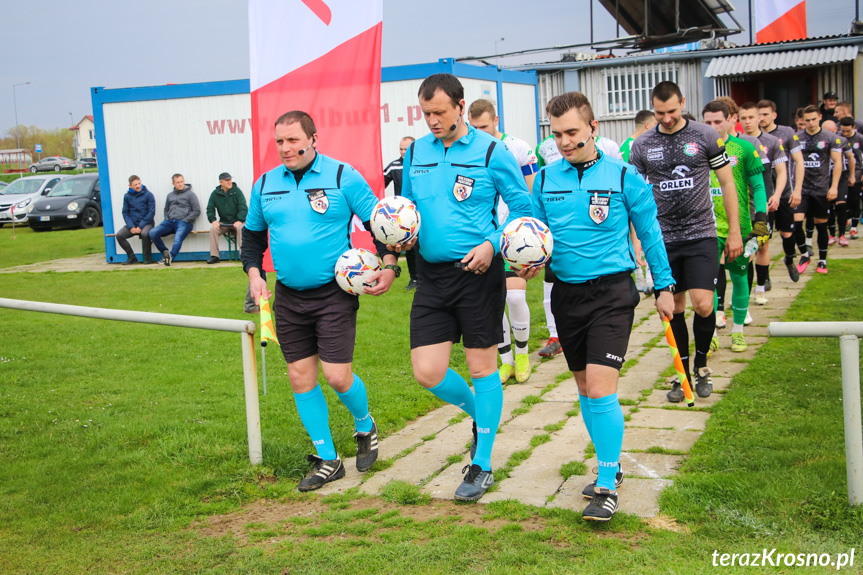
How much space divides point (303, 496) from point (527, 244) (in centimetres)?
209

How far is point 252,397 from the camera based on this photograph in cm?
516

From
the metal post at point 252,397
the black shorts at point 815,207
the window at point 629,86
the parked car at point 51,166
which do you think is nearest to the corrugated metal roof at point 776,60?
the window at point 629,86

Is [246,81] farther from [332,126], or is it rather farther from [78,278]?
[332,126]

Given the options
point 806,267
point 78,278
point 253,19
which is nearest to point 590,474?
point 253,19

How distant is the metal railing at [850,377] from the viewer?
12.8 feet

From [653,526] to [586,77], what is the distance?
20.3 m

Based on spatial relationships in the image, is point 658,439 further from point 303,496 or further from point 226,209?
point 226,209

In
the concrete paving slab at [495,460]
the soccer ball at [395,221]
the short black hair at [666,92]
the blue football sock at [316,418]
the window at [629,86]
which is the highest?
the window at [629,86]

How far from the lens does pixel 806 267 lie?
12836mm

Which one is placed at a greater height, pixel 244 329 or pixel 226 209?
pixel 226 209

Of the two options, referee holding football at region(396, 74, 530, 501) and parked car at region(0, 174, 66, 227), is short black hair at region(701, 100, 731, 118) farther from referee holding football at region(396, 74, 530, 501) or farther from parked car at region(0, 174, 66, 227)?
parked car at region(0, 174, 66, 227)

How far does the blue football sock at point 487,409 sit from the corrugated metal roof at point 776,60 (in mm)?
18132

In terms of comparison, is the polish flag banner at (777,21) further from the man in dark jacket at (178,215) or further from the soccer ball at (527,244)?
the soccer ball at (527,244)

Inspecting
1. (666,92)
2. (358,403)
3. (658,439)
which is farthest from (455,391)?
(666,92)
